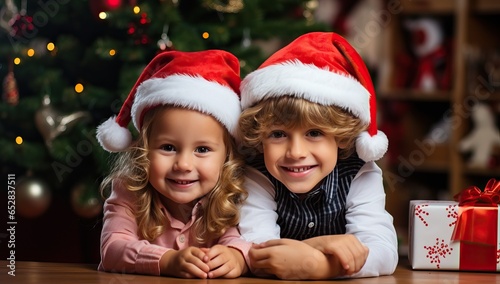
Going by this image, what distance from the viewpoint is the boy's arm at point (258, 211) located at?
1339 millimetres

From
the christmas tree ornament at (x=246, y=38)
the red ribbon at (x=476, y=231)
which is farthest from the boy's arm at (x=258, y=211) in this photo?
the christmas tree ornament at (x=246, y=38)

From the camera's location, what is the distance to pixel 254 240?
133 cm

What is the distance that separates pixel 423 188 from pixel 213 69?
9.34ft

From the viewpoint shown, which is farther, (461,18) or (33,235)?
(461,18)

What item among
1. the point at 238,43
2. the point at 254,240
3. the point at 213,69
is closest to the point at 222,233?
the point at 254,240

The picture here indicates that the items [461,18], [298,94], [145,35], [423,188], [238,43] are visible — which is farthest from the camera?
[423,188]

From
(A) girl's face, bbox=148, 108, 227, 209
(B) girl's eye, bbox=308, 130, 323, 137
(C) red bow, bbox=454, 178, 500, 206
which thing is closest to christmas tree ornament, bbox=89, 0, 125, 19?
(A) girl's face, bbox=148, 108, 227, 209

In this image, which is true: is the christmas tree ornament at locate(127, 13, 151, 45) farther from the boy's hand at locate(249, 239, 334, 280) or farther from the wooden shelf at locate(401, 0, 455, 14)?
the wooden shelf at locate(401, 0, 455, 14)

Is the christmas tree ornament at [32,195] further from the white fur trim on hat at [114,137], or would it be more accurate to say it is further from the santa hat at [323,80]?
the santa hat at [323,80]

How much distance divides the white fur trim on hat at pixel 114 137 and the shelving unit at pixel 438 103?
2.22 metres

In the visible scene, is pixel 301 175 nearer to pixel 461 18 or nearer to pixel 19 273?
pixel 19 273

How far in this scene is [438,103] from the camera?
4.07 meters

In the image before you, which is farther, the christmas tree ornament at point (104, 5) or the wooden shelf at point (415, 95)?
the wooden shelf at point (415, 95)

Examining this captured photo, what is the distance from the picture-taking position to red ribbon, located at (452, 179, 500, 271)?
1404mm
